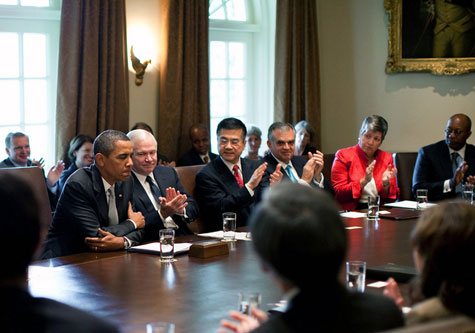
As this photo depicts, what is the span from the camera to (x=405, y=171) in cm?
625

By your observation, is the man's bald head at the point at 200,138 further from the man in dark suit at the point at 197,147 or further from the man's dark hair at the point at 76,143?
the man's dark hair at the point at 76,143

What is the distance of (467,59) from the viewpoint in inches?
304

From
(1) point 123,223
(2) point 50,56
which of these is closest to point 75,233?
(1) point 123,223

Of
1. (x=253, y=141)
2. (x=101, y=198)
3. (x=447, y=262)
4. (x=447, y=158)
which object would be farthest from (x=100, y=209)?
(x=253, y=141)

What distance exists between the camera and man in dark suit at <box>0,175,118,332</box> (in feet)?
3.86

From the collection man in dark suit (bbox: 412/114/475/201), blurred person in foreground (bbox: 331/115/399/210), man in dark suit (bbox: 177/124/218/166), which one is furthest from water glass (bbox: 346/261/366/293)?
man in dark suit (bbox: 177/124/218/166)

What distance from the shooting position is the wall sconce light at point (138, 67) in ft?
22.0

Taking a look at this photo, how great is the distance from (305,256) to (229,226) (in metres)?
2.36

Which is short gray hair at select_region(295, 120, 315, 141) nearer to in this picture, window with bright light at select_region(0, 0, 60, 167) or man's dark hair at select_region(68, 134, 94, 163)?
man's dark hair at select_region(68, 134, 94, 163)

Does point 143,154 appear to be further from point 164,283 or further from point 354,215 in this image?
point 164,283

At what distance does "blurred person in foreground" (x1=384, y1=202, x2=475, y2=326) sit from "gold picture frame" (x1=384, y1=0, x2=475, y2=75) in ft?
21.4

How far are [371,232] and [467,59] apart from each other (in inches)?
181

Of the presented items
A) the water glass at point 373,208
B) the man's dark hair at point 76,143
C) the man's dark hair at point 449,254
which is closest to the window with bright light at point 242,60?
the man's dark hair at point 76,143

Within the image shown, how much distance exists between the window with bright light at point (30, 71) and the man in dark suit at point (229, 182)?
2336mm
